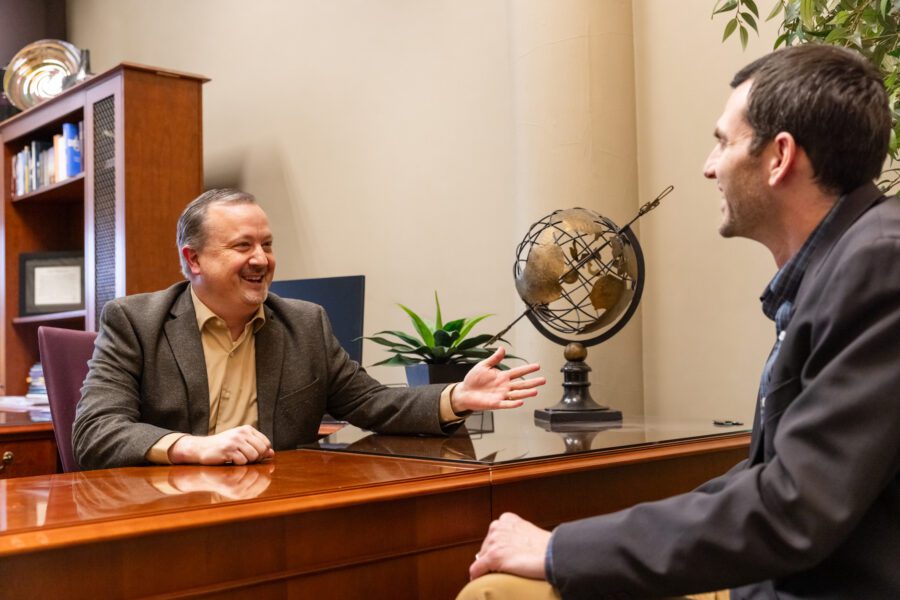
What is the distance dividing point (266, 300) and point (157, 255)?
2473mm

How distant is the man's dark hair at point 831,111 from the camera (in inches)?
52.7

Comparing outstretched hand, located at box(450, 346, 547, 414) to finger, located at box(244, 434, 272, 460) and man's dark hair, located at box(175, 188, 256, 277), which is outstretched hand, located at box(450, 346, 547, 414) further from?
man's dark hair, located at box(175, 188, 256, 277)

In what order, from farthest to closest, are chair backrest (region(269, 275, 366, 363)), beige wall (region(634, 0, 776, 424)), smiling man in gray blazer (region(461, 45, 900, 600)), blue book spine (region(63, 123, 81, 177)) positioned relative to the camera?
blue book spine (region(63, 123, 81, 177)), chair backrest (region(269, 275, 366, 363)), beige wall (region(634, 0, 776, 424)), smiling man in gray blazer (region(461, 45, 900, 600))

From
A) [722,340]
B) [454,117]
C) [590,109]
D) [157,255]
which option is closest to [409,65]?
[454,117]

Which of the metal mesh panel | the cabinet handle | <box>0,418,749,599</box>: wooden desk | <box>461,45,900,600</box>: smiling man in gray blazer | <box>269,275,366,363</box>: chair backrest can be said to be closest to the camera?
<box>461,45,900,600</box>: smiling man in gray blazer

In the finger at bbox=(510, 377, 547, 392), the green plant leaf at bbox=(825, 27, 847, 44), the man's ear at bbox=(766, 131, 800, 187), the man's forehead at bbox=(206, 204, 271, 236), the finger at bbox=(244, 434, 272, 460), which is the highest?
the green plant leaf at bbox=(825, 27, 847, 44)

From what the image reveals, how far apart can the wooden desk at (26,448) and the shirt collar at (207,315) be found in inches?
71.3

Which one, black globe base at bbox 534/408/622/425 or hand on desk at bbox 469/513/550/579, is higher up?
black globe base at bbox 534/408/622/425

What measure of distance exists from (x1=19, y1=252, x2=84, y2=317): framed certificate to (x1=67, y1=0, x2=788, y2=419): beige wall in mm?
905

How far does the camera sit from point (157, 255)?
4.83 meters

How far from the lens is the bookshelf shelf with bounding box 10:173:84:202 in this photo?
5326 mm

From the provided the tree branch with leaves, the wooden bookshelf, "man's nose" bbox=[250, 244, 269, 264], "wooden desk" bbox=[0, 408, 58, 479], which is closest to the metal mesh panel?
the wooden bookshelf

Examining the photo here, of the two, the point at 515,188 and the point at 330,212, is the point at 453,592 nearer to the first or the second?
the point at 515,188

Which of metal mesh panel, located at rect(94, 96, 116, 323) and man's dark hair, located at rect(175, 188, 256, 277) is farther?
metal mesh panel, located at rect(94, 96, 116, 323)
